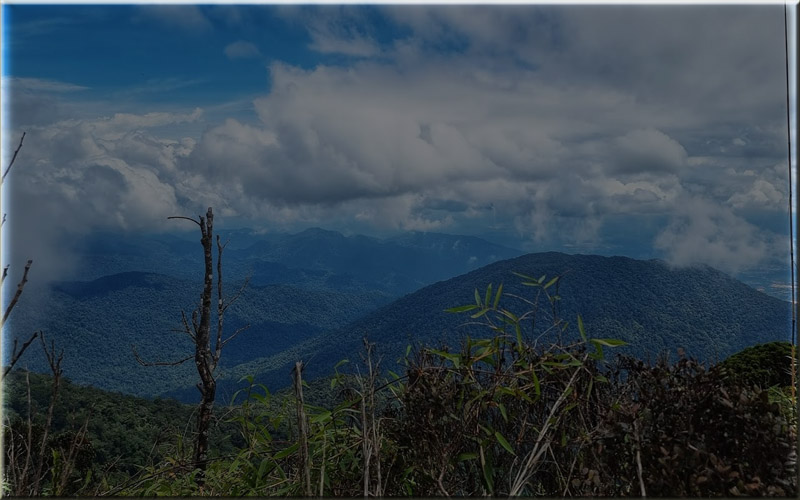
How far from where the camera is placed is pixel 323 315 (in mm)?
96000

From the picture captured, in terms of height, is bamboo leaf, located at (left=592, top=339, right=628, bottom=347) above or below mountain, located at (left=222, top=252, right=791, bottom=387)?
below

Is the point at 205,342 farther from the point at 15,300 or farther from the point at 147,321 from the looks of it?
the point at 147,321

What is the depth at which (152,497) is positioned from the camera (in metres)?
2.19

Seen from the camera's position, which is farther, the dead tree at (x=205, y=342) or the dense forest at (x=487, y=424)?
the dead tree at (x=205, y=342)

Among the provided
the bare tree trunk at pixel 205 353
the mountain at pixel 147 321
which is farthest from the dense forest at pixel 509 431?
the mountain at pixel 147 321

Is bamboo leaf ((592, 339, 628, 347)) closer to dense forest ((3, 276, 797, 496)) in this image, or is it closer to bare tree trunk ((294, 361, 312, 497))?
dense forest ((3, 276, 797, 496))

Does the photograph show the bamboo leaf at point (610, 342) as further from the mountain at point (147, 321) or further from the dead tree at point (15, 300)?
the mountain at point (147, 321)

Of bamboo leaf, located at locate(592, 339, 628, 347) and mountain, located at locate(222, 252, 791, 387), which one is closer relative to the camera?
bamboo leaf, located at locate(592, 339, 628, 347)

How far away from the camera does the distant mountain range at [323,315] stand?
35.9 ft

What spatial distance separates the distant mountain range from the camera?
10.9 metres

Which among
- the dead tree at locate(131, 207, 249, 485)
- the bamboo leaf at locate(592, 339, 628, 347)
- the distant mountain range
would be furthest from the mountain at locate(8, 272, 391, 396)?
the bamboo leaf at locate(592, 339, 628, 347)

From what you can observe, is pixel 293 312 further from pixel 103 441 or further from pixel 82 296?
pixel 103 441

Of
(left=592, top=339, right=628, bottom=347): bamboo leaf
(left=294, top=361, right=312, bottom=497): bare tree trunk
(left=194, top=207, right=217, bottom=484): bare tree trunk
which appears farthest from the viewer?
(left=194, top=207, right=217, bottom=484): bare tree trunk

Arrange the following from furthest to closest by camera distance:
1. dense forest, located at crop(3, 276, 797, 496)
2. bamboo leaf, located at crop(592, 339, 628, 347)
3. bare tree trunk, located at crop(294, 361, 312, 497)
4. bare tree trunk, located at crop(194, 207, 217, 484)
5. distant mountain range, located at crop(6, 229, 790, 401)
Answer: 1. distant mountain range, located at crop(6, 229, 790, 401)
2. bare tree trunk, located at crop(194, 207, 217, 484)
3. bamboo leaf, located at crop(592, 339, 628, 347)
4. bare tree trunk, located at crop(294, 361, 312, 497)
5. dense forest, located at crop(3, 276, 797, 496)
